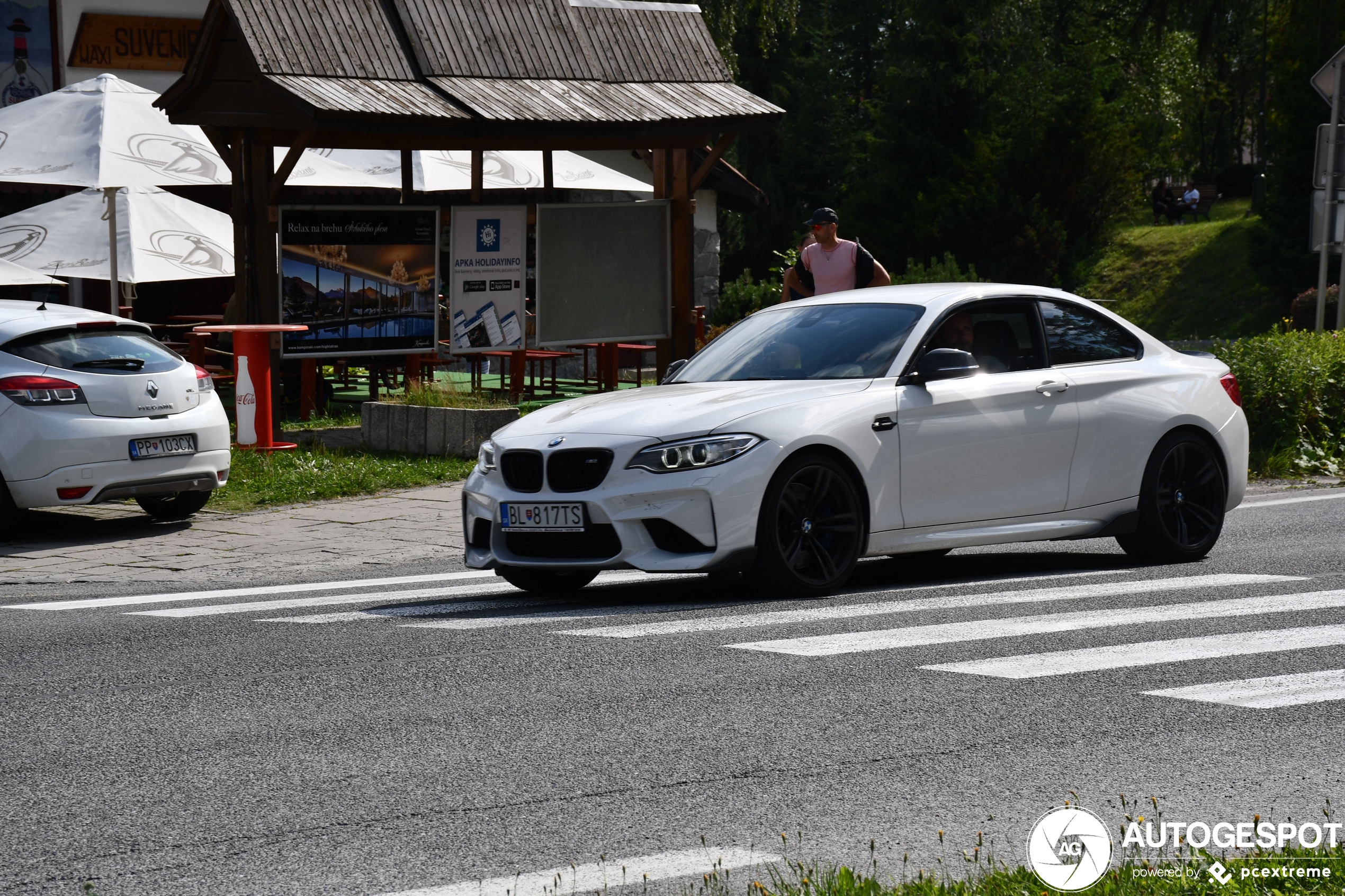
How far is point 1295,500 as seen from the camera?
44.3ft

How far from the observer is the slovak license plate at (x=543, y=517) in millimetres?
8141

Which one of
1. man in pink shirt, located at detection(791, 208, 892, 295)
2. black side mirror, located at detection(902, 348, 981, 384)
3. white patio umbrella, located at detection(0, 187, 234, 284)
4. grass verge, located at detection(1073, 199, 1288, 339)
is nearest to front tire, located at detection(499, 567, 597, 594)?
black side mirror, located at detection(902, 348, 981, 384)

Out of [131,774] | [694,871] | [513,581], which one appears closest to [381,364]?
[513,581]

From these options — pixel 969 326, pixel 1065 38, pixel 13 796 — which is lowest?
pixel 13 796

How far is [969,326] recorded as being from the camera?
30.3 ft

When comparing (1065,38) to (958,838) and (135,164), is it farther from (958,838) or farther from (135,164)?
(958,838)

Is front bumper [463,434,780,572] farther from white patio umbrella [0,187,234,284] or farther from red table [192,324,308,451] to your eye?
white patio umbrella [0,187,234,284]

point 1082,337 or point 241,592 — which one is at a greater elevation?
point 1082,337

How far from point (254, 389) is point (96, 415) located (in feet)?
10.4

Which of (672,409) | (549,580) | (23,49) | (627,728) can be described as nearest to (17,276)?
(23,49)

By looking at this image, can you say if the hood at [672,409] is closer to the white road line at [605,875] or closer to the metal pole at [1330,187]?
the white road line at [605,875]

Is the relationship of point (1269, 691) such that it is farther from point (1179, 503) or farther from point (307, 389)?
point (307, 389)

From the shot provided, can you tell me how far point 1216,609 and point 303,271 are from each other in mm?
10921

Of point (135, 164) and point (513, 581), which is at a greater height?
point (135, 164)
